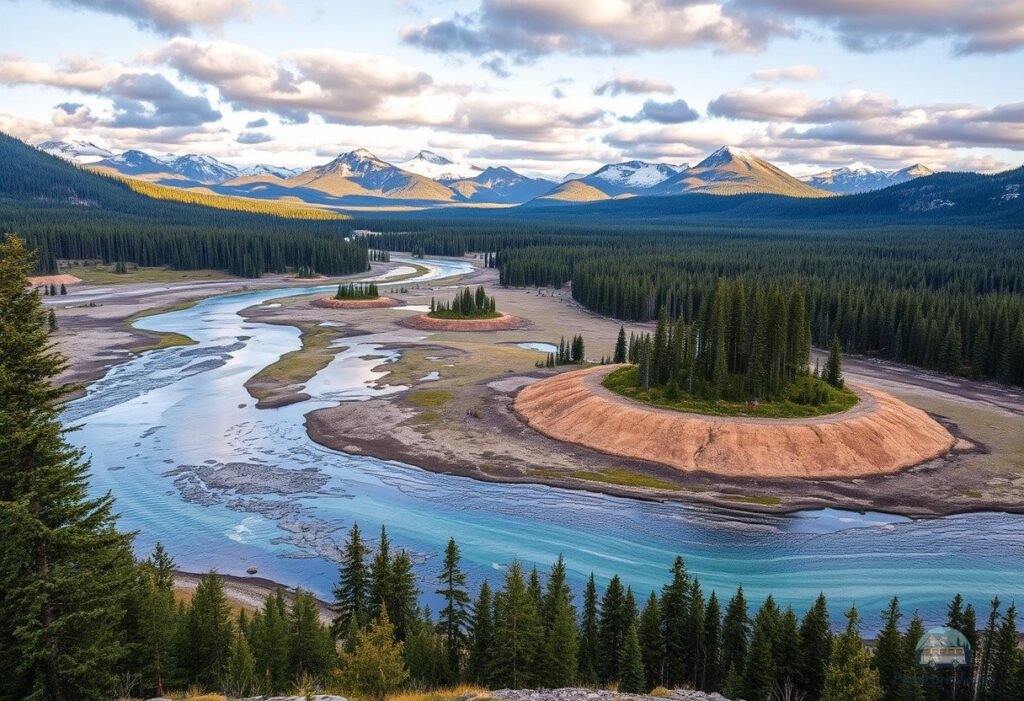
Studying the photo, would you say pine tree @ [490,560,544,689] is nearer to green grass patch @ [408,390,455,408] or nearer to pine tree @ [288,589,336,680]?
pine tree @ [288,589,336,680]

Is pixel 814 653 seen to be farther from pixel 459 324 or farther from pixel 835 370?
pixel 459 324

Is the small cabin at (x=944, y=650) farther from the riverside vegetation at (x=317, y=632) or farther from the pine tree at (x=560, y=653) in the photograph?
the pine tree at (x=560, y=653)

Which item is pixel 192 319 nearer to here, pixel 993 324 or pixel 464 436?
pixel 464 436

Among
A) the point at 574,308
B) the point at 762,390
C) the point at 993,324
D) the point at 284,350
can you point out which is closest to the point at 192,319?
the point at 284,350

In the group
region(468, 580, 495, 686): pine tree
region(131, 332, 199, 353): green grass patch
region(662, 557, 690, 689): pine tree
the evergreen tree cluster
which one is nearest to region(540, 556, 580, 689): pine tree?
region(468, 580, 495, 686): pine tree

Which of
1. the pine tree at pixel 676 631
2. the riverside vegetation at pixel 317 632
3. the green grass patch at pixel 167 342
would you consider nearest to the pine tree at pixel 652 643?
the riverside vegetation at pixel 317 632

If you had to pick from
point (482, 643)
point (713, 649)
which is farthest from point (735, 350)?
point (482, 643)

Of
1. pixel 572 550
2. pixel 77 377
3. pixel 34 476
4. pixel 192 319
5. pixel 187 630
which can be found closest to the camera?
pixel 34 476
